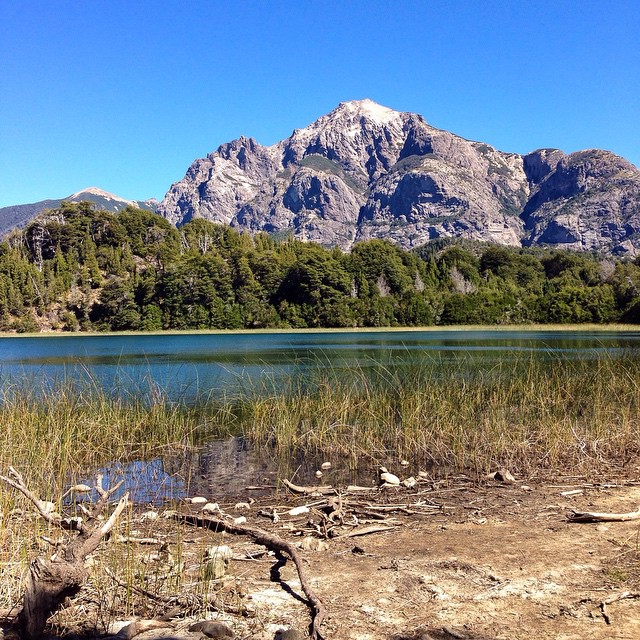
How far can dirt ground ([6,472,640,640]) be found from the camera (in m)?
3.45

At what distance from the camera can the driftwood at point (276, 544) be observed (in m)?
3.44

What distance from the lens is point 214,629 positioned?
131 inches

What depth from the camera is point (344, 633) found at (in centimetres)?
338

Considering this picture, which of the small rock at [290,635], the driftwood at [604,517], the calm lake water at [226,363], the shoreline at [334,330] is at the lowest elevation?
the shoreline at [334,330]

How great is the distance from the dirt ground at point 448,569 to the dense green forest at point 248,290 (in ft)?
248

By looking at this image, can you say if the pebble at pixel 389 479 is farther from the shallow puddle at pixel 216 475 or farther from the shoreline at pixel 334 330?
the shoreline at pixel 334 330

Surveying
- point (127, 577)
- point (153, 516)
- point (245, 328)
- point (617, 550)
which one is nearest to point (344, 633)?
point (127, 577)

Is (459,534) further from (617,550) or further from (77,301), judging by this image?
(77,301)

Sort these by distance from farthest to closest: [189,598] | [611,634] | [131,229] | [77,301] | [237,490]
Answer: [131,229], [77,301], [237,490], [189,598], [611,634]

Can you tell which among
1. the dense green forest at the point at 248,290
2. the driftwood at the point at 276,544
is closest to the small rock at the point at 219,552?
the driftwood at the point at 276,544

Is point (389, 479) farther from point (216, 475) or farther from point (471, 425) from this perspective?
point (216, 475)

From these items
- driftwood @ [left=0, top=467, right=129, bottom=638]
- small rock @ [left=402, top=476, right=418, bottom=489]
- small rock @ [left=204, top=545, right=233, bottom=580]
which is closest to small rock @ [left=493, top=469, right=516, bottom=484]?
small rock @ [left=402, top=476, right=418, bottom=489]

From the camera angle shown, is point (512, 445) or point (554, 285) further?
point (554, 285)

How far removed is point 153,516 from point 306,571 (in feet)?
6.89
